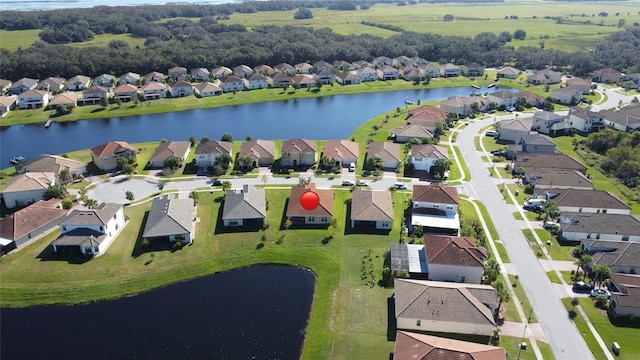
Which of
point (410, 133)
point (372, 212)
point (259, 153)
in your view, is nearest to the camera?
point (372, 212)

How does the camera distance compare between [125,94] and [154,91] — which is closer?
[125,94]

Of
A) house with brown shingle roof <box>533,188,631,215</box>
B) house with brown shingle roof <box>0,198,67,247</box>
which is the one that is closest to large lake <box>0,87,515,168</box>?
house with brown shingle roof <box>0,198,67,247</box>

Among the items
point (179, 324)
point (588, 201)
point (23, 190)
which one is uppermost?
point (23, 190)

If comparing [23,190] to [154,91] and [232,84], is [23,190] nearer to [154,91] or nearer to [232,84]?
[154,91]

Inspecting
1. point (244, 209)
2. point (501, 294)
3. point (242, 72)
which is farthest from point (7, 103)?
point (501, 294)

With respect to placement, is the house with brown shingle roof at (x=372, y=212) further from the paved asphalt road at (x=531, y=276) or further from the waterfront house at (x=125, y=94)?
the waterfront house at (x=125, y=94)

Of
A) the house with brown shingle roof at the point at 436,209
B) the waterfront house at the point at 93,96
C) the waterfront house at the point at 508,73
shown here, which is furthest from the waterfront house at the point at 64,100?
the waterfront house at the point at 508,73
